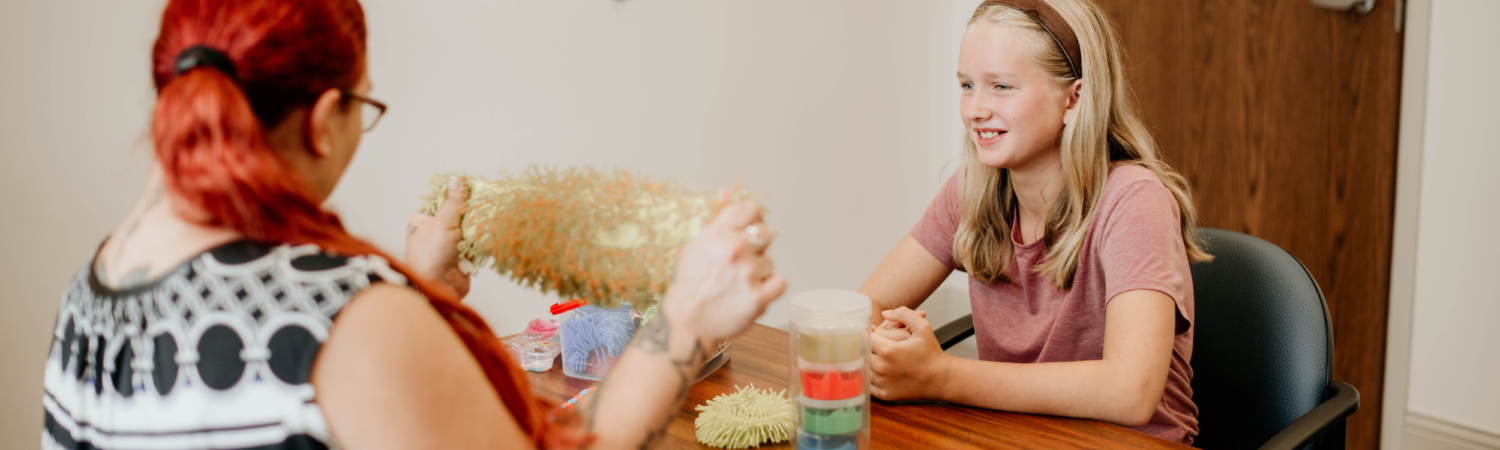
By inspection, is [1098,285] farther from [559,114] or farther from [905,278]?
[559,114]

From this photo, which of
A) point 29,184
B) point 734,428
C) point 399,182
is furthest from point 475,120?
point 734,428

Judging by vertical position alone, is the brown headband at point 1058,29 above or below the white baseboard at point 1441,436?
above

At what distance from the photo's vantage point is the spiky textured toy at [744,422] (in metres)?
0.86

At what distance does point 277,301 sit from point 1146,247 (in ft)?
3.17

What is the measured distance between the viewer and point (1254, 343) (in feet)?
3.87

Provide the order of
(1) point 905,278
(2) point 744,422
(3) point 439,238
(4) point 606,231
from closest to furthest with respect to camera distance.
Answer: (4) point 606,231 → (3) point 439,238 → (2) point 744,422 → (1) point 905,278

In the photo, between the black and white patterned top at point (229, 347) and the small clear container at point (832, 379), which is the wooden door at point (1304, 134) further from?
the black and white patterned top at point (229, 347)

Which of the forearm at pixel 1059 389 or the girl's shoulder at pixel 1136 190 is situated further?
the girl's shoulder at pixel 1136 190

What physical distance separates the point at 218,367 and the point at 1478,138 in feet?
7.96

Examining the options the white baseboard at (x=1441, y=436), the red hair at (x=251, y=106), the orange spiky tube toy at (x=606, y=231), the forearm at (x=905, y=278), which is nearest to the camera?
the red hair at (x=251, y=106)

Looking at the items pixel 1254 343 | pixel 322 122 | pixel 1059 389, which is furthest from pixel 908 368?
pixel 322 122

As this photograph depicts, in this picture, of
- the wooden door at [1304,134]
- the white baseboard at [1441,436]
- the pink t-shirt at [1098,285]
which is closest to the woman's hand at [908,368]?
the pink t-shirt at [1098,285]

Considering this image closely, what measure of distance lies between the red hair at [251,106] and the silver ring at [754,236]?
0.20 metres

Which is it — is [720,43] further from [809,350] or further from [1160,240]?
[809,350]
